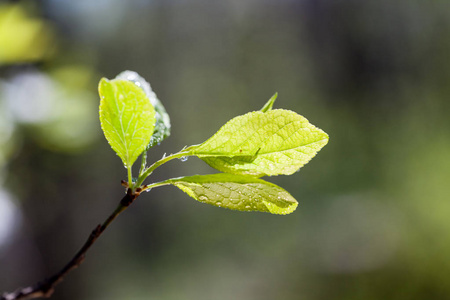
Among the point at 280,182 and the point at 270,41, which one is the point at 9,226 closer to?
the point at 280,182

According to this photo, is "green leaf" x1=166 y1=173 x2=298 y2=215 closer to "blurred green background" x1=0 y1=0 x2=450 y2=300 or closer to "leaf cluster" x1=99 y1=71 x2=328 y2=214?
"leaf cluster" x1=99 y1=71 x2=328 y2=214

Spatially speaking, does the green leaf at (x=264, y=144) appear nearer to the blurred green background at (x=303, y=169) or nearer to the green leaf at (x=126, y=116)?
the green leaf at (x=126, y=116)

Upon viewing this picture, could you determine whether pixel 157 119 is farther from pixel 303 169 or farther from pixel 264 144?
pixel 303 169

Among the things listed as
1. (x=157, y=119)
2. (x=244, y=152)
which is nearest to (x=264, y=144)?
(x=244, y=152)

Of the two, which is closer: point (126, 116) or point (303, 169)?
point (126, 116)

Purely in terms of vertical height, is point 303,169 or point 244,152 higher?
point 244,152

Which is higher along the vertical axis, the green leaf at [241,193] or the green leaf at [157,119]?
the green leaf at [157,119]

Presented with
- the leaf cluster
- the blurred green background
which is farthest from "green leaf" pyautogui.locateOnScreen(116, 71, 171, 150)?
the blurred green background

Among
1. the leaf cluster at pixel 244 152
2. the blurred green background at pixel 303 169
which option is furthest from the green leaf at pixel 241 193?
the blurred green background at pixel 303 169

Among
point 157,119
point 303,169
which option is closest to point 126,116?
point 157,119
